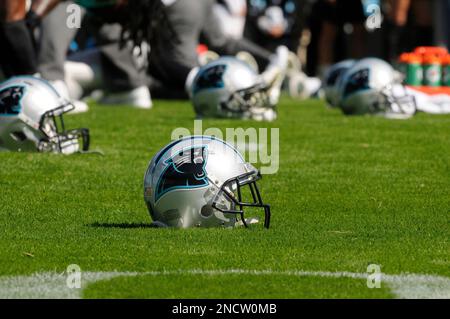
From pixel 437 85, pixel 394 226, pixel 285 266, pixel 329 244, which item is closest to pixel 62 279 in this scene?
pixel 285 266

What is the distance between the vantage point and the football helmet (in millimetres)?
5691

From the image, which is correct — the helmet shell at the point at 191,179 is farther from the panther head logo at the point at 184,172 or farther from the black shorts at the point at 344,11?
the black shorts at the point at 344,11

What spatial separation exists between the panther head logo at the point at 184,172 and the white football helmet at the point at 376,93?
277 inches

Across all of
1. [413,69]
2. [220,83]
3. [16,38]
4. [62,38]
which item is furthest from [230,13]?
[16,38]

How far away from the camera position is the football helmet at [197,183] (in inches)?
224

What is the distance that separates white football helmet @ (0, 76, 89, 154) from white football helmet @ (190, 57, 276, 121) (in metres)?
3.42

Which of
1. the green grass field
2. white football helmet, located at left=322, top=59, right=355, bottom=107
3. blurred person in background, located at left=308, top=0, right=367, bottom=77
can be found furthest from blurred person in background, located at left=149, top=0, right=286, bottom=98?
blurred person in background, located at left=308, top=0, right=367, bottom=77

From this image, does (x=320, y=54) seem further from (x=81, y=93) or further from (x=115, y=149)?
(x=115, y=149)

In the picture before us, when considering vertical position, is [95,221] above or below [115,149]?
above

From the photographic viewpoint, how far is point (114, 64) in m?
13.7

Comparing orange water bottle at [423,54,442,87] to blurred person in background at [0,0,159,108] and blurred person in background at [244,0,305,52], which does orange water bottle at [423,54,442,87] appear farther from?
blurred person in background at [244,0,305,52]

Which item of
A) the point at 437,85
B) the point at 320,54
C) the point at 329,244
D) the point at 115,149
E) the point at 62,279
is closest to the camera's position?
the point at 62,279
